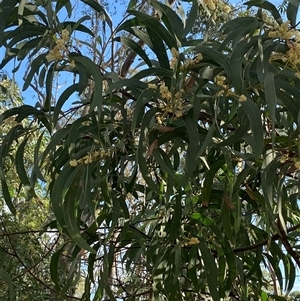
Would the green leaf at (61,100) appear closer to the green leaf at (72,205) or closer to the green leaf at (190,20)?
the green leaf at (72,205)

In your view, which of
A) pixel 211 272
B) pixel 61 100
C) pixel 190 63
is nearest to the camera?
pixel 190 63

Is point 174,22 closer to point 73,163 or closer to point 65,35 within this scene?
point 65,35

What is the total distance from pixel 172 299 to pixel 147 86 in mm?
533

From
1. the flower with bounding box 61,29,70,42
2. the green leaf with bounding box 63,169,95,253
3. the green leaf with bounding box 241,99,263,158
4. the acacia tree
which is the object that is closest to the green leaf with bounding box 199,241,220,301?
the acacia tree

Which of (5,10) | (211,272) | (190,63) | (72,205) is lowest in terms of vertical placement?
(211,272)

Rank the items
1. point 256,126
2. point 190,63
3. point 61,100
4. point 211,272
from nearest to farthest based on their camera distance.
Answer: point 256,126
point 190,63
point 61,100
point 211,272

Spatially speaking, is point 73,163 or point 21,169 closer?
point 73,163

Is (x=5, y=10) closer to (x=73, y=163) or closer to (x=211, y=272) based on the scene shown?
(x=73, y=163)

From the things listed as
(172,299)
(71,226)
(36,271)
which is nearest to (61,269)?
(36,271)

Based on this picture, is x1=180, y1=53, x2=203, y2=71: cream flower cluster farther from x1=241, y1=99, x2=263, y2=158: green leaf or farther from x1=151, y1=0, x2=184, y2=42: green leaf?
x1=241, y1=99, x2=263, y2=158: green leaf

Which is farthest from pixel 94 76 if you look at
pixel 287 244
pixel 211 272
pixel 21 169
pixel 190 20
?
pixel 287 244

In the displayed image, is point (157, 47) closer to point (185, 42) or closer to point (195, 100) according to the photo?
point (185, 42)

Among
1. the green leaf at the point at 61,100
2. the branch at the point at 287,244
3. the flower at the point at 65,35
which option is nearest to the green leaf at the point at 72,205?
the green leaf at the point at 61,100

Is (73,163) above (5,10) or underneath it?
underneath
